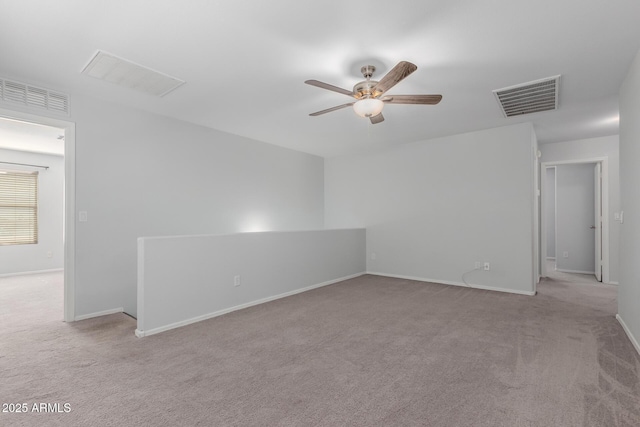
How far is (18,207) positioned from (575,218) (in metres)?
11.2

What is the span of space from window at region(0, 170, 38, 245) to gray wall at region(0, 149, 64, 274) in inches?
3.6

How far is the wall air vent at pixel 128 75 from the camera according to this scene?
2707 mm

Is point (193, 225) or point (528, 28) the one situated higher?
point (528, 28)

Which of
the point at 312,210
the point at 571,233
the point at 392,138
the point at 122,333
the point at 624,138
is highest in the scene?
the point at 392,138

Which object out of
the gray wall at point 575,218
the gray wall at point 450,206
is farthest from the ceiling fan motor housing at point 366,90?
the gray wall at point 575,218

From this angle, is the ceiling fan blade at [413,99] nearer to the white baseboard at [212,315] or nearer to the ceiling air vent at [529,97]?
the ceiling air vent at [529,97]

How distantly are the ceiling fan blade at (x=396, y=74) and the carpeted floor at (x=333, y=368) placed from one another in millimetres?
2155

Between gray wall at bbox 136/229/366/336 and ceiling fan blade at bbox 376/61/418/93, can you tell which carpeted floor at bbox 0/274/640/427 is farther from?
ceiling fan blade at bbox 376/61/418/93

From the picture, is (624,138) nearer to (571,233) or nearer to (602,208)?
(602,208)

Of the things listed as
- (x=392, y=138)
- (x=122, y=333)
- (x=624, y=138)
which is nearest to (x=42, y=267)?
(x=122, y=333)

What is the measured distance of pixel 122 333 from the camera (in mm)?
3004

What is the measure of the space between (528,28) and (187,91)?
3.08m

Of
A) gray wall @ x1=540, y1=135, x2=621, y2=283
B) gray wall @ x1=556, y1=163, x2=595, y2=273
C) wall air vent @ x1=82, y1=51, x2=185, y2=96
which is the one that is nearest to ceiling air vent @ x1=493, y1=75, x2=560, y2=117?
gray wall @ x1=540, y1=135, x2=621, y2=283

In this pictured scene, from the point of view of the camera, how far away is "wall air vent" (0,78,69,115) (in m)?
3.03
